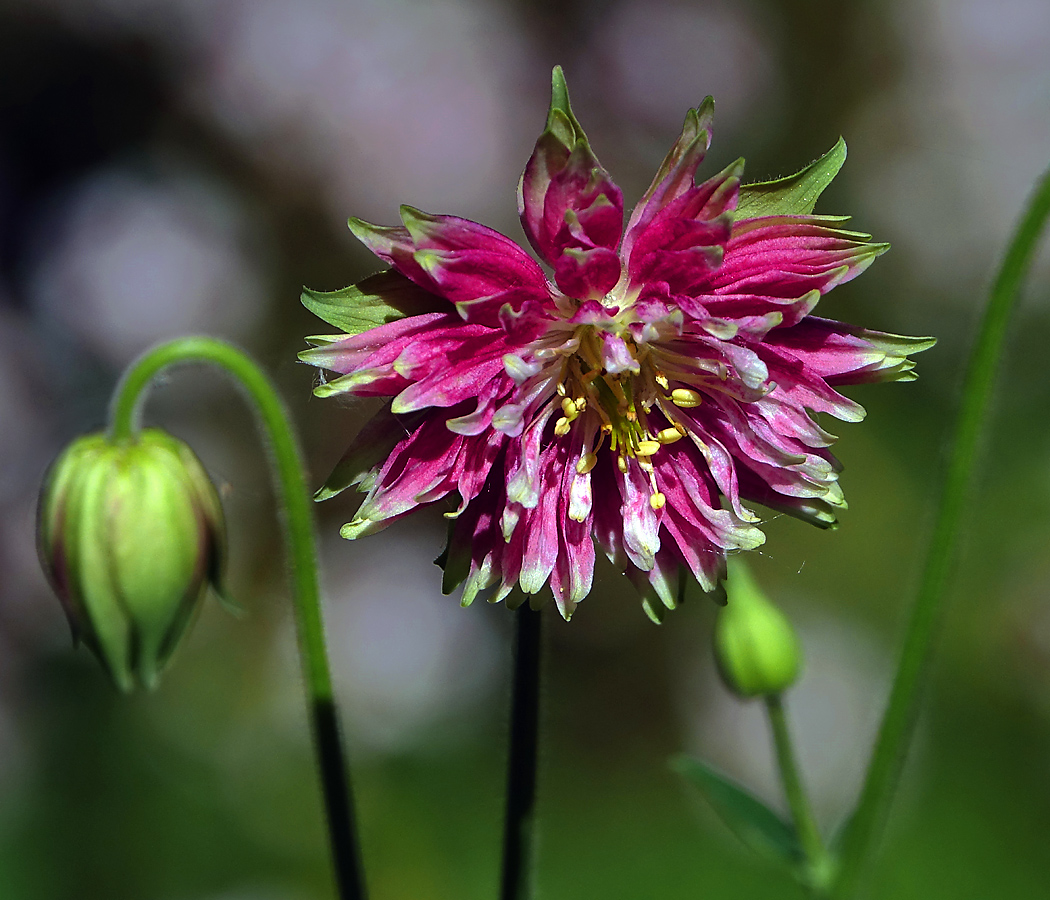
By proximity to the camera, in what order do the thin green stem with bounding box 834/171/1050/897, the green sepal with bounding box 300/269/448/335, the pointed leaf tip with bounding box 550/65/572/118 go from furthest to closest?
the thin green stem with bounding box 834/171/1050/897 → the green sepal with bounding box 300/269/448/335 → the pointed leaf tip with bounding box 550/65/572/118

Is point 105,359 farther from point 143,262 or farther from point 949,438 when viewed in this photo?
point 949,438

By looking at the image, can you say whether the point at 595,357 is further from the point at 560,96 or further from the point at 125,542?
the point at 125,542

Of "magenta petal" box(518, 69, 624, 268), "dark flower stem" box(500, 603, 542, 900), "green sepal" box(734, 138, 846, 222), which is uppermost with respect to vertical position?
"green sepal" box(734, 138, 846, 222)

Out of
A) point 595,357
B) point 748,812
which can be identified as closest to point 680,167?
point 595,357

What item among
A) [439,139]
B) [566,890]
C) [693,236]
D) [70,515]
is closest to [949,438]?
[693,236]

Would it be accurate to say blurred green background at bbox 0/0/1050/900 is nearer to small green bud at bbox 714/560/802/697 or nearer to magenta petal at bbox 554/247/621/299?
small green bud at bbox 714/560/802/697

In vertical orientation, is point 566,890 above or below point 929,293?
below

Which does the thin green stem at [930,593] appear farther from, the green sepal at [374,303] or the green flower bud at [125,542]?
the green flower bud at [125,542]

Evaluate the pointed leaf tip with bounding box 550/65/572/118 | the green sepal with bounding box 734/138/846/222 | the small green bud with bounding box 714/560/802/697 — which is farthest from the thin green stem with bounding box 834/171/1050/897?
the pointed leaf tip with bounding box 550/65/572/118
